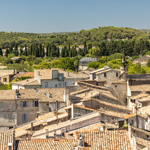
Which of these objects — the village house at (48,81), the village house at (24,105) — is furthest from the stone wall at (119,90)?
the village house at (48,81)

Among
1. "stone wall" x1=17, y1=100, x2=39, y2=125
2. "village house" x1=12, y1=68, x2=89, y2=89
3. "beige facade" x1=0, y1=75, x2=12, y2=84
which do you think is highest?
"village house" x1=12, y1=68, x2=89, y2=89

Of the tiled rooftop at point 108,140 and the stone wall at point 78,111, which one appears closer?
the tiled rooftop at point 108,140

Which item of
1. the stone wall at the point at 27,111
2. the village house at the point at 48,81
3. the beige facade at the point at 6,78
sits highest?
the village house at the point at 48,81

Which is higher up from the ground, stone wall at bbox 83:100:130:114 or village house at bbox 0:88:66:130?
stone wall at bbox 83:100:130:114

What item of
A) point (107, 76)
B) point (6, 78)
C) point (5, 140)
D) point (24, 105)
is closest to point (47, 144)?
point (5, 140)

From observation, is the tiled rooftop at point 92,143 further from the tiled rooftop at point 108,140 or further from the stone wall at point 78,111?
the stone wall at point 78,111

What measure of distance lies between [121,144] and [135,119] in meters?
6.37

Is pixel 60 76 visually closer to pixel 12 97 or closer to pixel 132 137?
pixel 12 97

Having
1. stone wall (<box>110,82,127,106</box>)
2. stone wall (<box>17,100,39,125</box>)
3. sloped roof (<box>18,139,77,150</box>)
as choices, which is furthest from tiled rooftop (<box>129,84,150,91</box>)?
sloped roof (<box>18,139,77,150</box>)

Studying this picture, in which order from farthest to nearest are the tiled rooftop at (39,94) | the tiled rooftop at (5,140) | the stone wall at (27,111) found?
the tiled rooftop at (39,94) < the stone wall at (27,111) < the tiled rooftop at (5,140)

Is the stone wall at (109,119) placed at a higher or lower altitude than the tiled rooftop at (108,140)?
lower

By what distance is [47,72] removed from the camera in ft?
174

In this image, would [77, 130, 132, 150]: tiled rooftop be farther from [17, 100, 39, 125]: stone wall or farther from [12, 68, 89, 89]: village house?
[12, 68, 89, 89]: village house

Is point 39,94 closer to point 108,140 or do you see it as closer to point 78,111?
point 78,111
